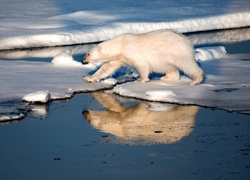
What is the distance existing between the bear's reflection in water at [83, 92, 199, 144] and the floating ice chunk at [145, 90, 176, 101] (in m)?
0.15

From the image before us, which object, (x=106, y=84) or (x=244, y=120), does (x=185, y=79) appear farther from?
(x=244, y=120)

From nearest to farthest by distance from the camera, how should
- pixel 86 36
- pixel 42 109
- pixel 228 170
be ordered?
pixel 228 170 → pixel 42 109 → pixel 86 36

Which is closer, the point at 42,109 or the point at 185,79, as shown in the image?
the point at 42,109

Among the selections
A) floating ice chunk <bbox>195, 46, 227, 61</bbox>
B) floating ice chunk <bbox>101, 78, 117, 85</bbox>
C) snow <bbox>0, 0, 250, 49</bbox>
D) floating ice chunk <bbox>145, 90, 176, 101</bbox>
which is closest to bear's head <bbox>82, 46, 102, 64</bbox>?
floating ice chunk <bbox>101, 78, 117, 85</bbox>

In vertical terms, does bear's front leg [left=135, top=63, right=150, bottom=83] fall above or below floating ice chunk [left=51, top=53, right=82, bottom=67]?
→ above

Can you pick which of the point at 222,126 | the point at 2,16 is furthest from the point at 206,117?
the point at 2,16

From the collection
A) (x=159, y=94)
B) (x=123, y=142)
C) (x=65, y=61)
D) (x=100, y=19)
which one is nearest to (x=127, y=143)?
(x=123, y=142)

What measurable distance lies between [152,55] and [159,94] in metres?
1.04

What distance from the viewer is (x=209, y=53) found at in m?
13.3

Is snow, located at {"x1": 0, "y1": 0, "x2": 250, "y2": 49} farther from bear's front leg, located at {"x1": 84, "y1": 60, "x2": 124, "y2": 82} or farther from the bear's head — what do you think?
bear's front leg, located at {"x1": 84, "y1": 60, "x2": 124, "y2": 82}

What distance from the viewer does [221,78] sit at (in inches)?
425

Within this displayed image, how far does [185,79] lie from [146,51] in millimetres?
890

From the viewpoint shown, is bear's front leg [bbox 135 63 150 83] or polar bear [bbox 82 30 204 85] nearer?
polar bear [bbox 82 30 204 85]

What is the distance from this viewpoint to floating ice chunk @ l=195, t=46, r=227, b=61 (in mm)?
12969
